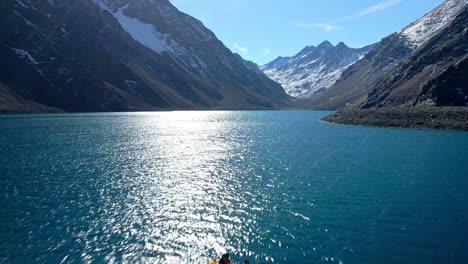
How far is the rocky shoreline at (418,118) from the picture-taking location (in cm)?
12200

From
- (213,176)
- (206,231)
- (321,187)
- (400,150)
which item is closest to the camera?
(206,231)

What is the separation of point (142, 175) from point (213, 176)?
12748 millimetres

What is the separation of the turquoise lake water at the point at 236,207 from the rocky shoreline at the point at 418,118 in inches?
1993

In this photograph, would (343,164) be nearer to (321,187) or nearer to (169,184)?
(321,187)

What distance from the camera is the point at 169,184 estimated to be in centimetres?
5353

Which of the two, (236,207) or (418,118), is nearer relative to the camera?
(236,207)

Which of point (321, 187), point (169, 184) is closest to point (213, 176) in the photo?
point (169, 184)

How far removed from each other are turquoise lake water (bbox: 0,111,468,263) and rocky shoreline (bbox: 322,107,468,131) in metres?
50.6

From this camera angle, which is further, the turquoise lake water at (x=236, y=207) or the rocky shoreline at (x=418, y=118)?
the rocky shoreline at (x=418, y=118)

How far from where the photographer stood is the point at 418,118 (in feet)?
443

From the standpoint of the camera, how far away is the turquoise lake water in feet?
99.4

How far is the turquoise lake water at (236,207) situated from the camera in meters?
30.3

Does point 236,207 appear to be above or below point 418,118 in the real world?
below

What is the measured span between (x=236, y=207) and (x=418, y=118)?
11984 cm
